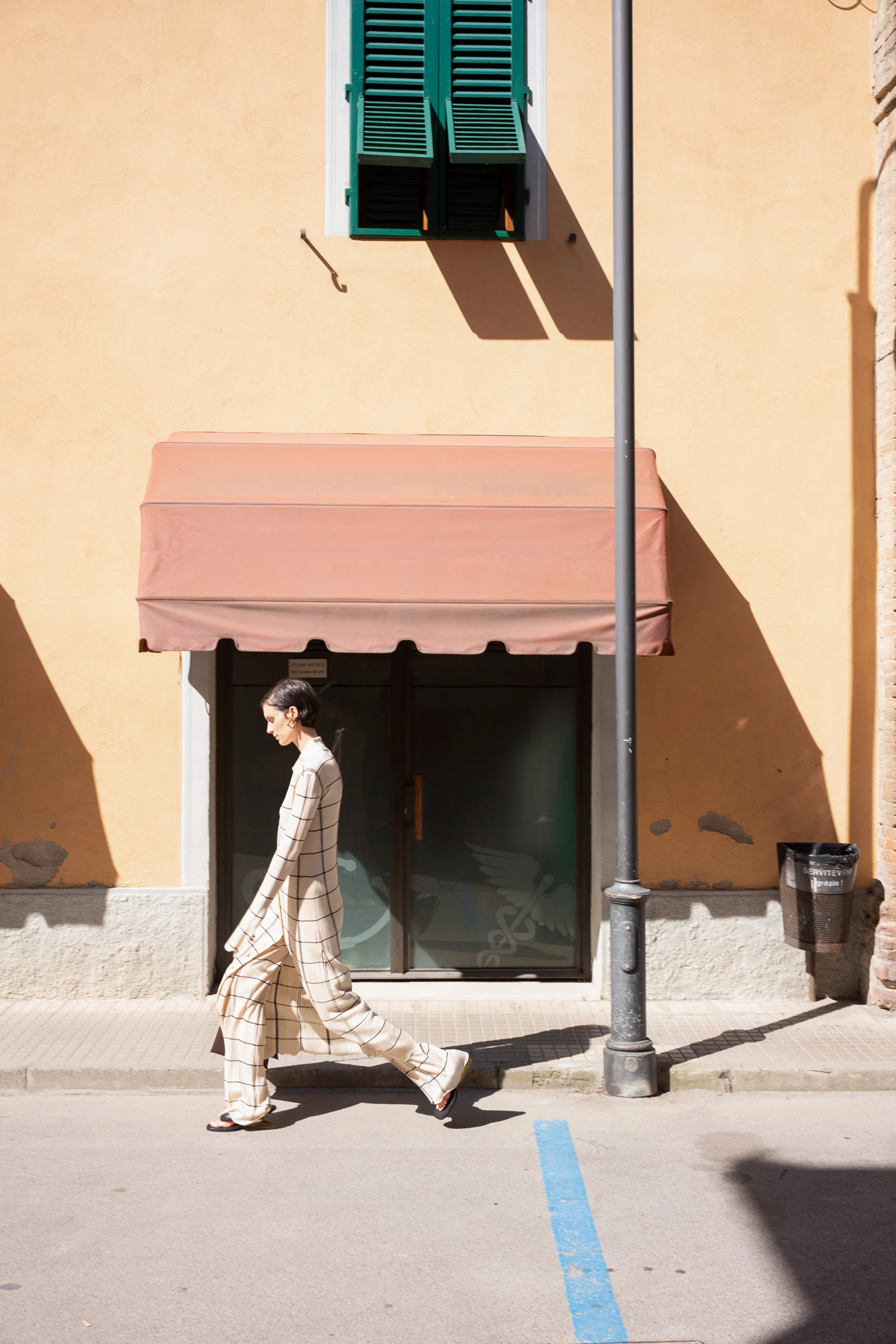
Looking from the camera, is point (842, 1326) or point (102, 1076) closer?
point (842, 1326)

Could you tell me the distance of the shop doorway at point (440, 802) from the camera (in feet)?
27.8

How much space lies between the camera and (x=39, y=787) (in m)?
8.14

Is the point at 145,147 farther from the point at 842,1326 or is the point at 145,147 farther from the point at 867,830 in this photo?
the point at 842,1326

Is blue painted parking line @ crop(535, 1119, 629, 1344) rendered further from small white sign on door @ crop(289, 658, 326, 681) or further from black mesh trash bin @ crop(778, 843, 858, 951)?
small white sign on door @ crop(289, 658, 326, 681)

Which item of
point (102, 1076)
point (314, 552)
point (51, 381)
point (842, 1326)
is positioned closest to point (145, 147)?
point (51, 381)

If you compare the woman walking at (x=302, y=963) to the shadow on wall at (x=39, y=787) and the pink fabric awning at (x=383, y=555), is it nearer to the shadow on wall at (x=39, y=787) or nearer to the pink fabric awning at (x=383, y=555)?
the pink fabric awning at (x=383, y=555)

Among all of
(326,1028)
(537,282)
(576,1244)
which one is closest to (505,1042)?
(326,1028)

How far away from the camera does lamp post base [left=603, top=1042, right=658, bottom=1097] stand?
6.36 meters

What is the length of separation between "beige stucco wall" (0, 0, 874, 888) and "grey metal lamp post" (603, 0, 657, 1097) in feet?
5.79

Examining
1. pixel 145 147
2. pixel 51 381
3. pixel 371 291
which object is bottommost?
pixel 51 381

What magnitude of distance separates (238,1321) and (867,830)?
19.0 feet

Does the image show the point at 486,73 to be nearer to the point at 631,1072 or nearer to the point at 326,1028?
the point at 326,1028

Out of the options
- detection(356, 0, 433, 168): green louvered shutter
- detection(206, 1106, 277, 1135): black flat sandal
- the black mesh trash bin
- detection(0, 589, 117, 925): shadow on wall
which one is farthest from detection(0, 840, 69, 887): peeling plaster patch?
detection(356, 0, 433, 168): green louvered shutter

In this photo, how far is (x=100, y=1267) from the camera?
433 centimetres
